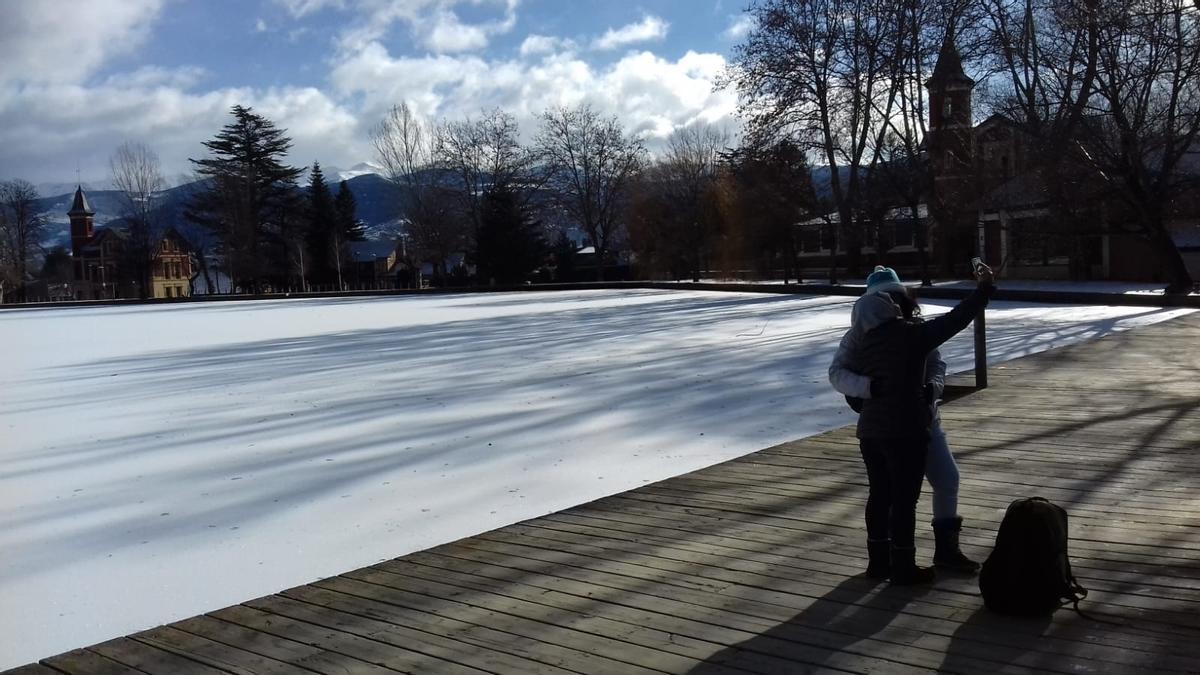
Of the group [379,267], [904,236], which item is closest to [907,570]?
[904,236]

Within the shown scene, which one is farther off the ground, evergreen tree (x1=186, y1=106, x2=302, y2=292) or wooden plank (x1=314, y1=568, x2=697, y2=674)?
evergreen tree (x1=186, y1=106, x2=302, y2=292)

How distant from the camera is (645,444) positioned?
7914mm

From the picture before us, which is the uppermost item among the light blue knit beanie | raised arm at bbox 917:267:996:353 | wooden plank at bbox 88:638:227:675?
the light blue knit beanie

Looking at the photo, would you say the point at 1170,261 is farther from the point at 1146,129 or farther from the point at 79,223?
the point at 79,223

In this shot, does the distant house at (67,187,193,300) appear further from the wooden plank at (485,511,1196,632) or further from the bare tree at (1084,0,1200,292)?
the wooden plank at (485,511,1196,632)

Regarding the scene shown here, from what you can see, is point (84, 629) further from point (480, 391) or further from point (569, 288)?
point (569, 288)

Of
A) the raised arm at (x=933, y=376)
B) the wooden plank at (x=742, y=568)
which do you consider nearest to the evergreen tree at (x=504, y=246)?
the wooden plank at (x=742, y=568)

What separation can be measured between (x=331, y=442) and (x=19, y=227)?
299 feet

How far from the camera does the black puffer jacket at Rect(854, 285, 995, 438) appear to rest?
3955 mm

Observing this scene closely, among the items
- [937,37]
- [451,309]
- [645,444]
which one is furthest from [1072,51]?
[645,444]

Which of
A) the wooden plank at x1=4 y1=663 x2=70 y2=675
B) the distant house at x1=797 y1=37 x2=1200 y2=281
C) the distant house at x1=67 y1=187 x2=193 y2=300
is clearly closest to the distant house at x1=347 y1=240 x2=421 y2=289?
the distant house at x1=67 y1=187 x2=193 y2=300

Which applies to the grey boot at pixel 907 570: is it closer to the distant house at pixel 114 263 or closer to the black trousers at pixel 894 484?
the black trousers at pixel 894 484

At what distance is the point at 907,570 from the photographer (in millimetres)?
4145

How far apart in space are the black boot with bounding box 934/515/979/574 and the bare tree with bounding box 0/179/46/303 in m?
83.9
